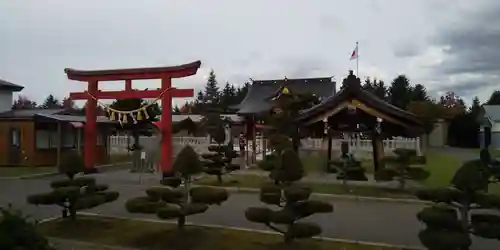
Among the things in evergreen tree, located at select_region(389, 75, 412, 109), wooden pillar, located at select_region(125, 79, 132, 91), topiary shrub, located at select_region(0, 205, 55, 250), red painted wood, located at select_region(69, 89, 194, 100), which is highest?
evergreen tree, located at select_region(389, 75, 412, 109)

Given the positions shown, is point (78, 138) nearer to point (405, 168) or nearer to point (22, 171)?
point (22, 171)

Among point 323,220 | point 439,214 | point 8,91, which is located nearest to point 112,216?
point 323,220

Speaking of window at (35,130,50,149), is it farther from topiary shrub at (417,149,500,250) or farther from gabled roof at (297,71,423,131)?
topiary shrub at (417,149,500,250)

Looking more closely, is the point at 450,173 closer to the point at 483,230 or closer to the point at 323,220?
the point at 323,220

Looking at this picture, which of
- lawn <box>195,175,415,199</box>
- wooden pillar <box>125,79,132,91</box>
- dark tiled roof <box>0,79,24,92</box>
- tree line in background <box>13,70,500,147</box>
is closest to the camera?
lawn <box>195,175,415,199</box>

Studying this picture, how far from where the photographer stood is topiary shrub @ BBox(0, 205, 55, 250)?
434 centimetres

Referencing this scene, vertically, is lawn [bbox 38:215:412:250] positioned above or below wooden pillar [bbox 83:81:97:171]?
below

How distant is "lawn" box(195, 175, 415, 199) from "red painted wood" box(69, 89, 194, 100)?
331 cm

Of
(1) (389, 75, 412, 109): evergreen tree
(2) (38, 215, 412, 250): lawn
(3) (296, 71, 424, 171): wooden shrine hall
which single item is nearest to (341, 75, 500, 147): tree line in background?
(1) (389, 75, 412, 109): evergreen tree

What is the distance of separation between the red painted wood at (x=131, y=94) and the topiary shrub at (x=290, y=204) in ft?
34.8

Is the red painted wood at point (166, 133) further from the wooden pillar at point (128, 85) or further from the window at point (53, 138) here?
the window at point (53, 138)

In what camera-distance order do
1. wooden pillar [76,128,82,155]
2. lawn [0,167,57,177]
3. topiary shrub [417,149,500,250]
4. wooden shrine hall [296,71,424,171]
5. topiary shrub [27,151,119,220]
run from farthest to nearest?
wooden pillar [76,128,82,155], lawn [0,167,57,177], wooden shrine hall [296,71,424,171], topiary shrub [27,151,119,220], topiary shrub [417,149,500,250]

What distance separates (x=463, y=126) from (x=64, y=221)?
4570 cm

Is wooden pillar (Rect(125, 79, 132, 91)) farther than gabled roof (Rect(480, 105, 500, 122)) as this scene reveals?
No
